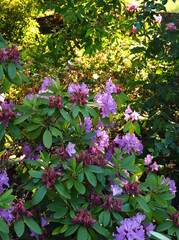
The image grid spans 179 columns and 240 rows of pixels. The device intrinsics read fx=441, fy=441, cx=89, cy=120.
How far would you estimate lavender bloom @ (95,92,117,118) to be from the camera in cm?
222

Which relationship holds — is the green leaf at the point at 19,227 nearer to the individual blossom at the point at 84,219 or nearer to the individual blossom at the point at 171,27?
the individual blossom at the point at 84,219

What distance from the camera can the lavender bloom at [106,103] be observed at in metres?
2.22

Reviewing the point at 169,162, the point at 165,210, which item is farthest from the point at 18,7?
the point at 165,210

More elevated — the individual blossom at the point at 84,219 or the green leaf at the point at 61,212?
the individual blossom at the point at 84,219

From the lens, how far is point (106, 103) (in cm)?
223

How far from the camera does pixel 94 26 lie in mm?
4480

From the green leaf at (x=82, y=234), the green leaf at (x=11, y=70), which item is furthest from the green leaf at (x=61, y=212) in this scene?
the green leaf at (x=11, y=70)

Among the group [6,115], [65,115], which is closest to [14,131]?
[6,115]

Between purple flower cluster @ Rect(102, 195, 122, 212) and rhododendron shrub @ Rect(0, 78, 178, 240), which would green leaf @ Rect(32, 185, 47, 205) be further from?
purple flower cluster @ Rect(102, 195, 122, 212)

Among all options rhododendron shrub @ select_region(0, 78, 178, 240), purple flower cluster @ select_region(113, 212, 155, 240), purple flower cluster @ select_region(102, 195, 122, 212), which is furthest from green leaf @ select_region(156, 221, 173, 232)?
purple flower cluster @ select_region(102, 195, 122, 212)

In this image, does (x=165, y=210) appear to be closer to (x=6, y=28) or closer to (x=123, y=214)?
(x=123, y=214)

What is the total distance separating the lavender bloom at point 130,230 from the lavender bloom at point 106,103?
1.90 feet

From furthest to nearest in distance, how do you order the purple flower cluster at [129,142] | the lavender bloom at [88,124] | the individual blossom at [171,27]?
the individual blossom at [171,27] < the purple flower cluster at [129,142] < the lavender bloom at [88,124]

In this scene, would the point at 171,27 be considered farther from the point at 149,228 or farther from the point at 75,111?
the point at 149,228
